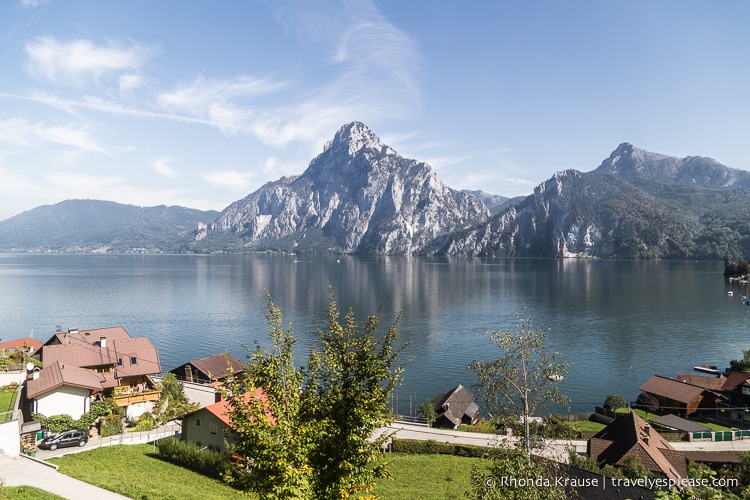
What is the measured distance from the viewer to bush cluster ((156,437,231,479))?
1126 inches

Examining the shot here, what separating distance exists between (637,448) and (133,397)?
4303cm

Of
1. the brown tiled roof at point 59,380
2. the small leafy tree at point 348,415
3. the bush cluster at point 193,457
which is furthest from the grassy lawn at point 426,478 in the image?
the brown tiled roof at point 59,380

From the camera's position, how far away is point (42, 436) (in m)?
34.7

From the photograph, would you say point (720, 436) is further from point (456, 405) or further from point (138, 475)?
point (138, 475)

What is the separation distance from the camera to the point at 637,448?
32281mm

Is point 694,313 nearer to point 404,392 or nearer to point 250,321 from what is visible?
point 404,392

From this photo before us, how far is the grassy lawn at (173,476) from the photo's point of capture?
2389 centimetres

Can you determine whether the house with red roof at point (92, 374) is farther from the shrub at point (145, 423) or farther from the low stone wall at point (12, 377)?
the low stone wall at point (12, 377)

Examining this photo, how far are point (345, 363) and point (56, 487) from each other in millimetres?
20610

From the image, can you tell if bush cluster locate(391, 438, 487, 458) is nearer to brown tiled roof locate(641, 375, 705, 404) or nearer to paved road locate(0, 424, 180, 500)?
paved road locate(0, 424, 180, 500)

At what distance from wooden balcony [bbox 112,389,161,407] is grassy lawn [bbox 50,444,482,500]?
11754 millimetres

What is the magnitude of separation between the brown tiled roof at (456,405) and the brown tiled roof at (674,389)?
70.9 feet

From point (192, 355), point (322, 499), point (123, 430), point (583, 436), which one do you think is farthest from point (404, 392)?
point (322, 499)

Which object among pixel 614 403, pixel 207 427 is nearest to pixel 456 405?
pixel 614 403
